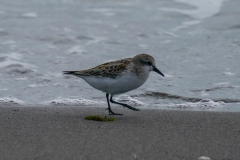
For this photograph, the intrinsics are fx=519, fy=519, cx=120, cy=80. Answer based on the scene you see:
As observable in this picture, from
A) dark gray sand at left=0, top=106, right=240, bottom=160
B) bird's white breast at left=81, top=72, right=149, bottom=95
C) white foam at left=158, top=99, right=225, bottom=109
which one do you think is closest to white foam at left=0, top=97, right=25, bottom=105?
dark gray sand at left=0, top=106, right=240, bottom=160

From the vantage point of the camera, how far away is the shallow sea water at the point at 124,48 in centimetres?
723

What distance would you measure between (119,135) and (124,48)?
4.80m

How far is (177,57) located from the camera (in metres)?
8.98

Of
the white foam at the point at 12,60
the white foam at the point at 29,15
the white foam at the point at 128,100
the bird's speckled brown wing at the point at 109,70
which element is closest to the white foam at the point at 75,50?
the white foam at the point at 12,60

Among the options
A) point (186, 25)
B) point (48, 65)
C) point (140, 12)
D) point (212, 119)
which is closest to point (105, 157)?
point (212, 119)

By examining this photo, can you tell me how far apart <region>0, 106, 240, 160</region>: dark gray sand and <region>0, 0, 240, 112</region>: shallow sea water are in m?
0.84

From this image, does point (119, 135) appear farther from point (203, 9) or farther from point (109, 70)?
point (203, 9)

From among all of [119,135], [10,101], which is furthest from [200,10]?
[119,135]

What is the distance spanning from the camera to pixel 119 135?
5.02m

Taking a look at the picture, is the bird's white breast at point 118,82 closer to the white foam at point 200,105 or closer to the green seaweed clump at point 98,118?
the green seaweed clump at point 98,118

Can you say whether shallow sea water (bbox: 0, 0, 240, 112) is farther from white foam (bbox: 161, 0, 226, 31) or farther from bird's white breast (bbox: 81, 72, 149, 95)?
bird's white breast (bbox: 81, 72, 149, 95)

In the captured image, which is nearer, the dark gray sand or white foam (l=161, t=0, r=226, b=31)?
the dark gray sand

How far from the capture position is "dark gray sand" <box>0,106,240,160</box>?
172 inches

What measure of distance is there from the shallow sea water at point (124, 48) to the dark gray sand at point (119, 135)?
2.74ft
